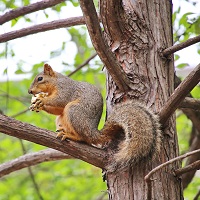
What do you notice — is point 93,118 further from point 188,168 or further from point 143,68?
point 188,168

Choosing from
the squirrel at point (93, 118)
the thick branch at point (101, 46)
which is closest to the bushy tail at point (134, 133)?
the squirrel at point (93, 118)

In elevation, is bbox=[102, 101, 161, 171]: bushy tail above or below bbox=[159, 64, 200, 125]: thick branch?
below

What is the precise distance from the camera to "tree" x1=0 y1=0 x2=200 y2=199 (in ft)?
6.58

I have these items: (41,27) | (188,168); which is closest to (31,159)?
(41,27)

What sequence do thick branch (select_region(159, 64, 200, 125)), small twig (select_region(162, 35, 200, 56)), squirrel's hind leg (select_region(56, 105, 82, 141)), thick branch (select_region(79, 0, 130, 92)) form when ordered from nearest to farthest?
thick branch (select_region(79, 0, 130, 92)) < thick branch (select_region(159, 64, 200, 125)) < small twig (select_region(162, 35, 200, 56)) < squirrel's hind leg (select_region(56, 105, 82, 141))

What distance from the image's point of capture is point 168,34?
Result: 96.9 inches

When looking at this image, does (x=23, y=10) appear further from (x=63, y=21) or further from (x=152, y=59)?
(x=152, y=59)

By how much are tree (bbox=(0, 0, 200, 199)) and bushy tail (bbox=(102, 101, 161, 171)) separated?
0.05 metres

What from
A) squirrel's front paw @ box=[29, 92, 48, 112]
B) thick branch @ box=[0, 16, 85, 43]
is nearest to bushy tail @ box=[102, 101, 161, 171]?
squirrel's front paw @ box=[29, 92, 48, 112]

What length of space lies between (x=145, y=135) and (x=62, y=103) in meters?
0.72

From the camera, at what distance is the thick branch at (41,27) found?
8.89 ft

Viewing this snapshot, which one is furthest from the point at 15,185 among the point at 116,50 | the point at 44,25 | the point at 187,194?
the point at 116,50

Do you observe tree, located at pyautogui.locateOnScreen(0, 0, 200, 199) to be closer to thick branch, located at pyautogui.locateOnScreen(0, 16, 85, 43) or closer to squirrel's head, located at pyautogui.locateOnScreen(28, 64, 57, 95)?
thick branch, located at pyautogui.locateOnScreen(0, 16, 85, 43)

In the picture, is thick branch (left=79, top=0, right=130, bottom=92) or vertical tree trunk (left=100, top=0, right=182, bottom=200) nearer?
thick branch (left=79, top=0, right=130, bottom=92)
